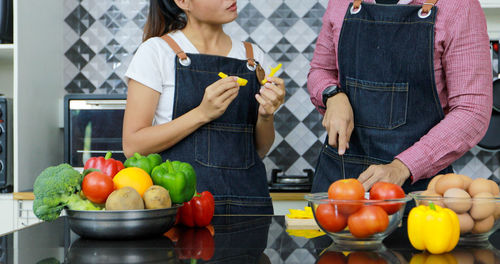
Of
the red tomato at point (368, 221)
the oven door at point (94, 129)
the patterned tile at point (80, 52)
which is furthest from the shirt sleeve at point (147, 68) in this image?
the patterned tile at point (80, 52)

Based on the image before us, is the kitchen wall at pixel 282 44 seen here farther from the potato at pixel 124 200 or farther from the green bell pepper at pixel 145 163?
the potato at pixel 124 200

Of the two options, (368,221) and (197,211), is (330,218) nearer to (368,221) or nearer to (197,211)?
(368,221)

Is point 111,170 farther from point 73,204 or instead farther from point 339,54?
point 339,54

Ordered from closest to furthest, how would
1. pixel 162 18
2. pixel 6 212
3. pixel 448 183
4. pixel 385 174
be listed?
pixel 448 183 < pixel 385 174 < pixel 162 18 < pixel 6 212

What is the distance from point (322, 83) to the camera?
1.62 metres

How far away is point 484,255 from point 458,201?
0.09 metres

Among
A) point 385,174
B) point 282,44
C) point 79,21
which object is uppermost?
point 79,21

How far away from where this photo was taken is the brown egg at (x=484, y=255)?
828mm

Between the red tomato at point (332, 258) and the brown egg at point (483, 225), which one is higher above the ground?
the brown egg at point (483, 225)

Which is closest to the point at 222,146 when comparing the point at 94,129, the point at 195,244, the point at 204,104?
the point at 204,104

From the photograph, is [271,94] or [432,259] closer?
[432,259]

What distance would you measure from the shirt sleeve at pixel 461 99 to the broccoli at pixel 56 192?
2.59 feet

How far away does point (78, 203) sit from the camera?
0.96 m

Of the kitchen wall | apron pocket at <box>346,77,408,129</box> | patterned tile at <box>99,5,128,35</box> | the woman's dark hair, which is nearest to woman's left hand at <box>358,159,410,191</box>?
apron pocket at <box>346,77,408,129</box>
